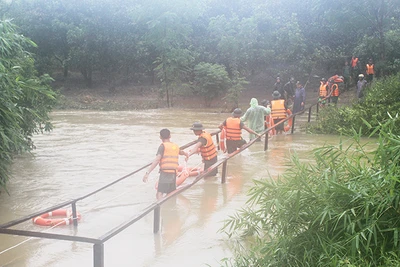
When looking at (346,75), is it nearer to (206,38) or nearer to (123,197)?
(206,38)

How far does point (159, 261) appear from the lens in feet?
21.0

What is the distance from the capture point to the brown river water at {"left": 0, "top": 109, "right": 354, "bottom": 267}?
266 inches

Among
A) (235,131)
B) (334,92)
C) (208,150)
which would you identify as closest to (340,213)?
(208,150)

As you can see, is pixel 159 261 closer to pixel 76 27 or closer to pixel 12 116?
pixel 12 116

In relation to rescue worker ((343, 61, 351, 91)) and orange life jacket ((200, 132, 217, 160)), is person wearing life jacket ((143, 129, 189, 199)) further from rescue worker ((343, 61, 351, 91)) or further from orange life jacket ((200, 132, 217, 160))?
rescue worker ((343, 61, 351, 91))

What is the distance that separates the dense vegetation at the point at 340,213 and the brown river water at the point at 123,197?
0.65m

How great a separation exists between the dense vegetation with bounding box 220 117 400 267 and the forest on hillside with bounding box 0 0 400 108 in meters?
18.7

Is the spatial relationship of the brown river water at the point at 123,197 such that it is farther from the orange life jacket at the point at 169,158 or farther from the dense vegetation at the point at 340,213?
the orange life jacket at the point at 169,158

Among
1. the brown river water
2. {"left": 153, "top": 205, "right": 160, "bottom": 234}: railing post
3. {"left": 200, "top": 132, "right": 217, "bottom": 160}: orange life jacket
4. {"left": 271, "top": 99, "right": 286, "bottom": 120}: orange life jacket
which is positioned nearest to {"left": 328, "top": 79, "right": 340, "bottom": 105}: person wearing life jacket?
the brown river water

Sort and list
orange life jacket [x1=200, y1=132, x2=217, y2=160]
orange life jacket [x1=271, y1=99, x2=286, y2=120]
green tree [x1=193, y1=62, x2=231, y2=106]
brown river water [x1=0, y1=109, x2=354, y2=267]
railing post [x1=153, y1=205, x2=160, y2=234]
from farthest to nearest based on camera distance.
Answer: green tree [x1=193, y1=62, x2=231, y2=106], orange life jacket [x1=271, y1=99, x2=286, y2=120], orange life jacket [x1=200, y1=132, x2=217, y2=160], railing post [x1=153, y1=205, x2=160, y2=234], brown river water [x1=0, y1=109, x2=354, y2=267]

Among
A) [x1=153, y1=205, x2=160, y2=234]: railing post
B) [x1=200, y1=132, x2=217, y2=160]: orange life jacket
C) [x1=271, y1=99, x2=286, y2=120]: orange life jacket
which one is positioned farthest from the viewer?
[x1=271, y1=99, x2=286, y2=120]: orange life jacket

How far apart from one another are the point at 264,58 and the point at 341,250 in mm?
28736

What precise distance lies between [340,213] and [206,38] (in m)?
33.4

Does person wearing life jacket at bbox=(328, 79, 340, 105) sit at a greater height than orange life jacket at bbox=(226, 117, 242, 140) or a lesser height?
greater
